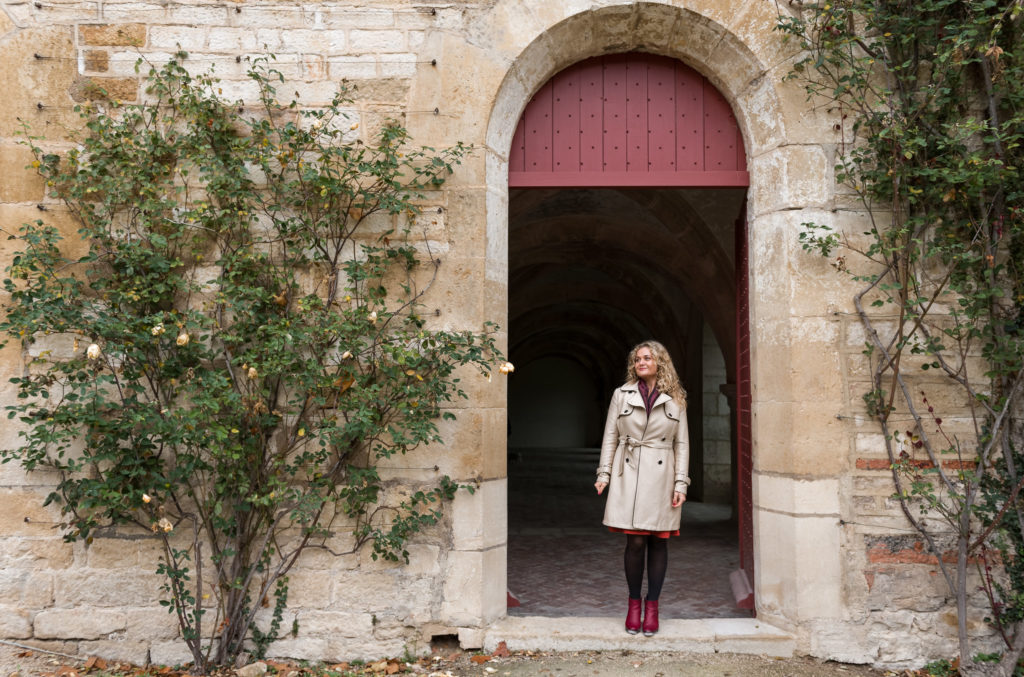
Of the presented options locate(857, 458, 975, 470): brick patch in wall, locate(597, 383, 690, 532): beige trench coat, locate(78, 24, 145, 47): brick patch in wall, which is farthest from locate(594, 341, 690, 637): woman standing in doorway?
locate(78, 24, 145, 47): brick patch in wall

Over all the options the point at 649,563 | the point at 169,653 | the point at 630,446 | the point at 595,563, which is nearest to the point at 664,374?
the point at 630,446

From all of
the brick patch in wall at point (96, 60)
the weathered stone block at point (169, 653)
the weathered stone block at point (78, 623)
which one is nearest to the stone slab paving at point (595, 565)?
the weathered stone block at point (169, 653)

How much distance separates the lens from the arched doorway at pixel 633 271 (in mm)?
4223

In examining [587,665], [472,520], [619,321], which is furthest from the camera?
[619,321]

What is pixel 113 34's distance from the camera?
3953 mm

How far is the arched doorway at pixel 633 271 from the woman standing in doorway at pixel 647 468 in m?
0.61

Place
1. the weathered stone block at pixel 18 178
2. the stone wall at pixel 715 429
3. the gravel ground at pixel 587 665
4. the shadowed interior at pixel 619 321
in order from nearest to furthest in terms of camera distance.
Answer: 1. the gravel ground at pixel 587 665
2. the weathered stone block at pixel 18 178
3. the shadowed interior at pixel 619 321
4. the stone wall at pixel 715 429

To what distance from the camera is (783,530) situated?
12.4 feet

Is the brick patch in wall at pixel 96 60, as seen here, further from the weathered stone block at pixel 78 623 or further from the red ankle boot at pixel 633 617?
the red ankle boot at pixel 633 617

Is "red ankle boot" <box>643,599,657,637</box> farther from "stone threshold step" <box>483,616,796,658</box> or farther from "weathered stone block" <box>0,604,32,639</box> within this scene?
"weathered stone block" <box>0,604,32,639</box>

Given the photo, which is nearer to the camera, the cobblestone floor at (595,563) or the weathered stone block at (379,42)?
the weathered stone block at (379,42)

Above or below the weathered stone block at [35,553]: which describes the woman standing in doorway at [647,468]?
above

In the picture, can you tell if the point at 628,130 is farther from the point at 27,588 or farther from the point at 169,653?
the point at 27,588

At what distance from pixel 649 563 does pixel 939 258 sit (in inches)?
82.5
